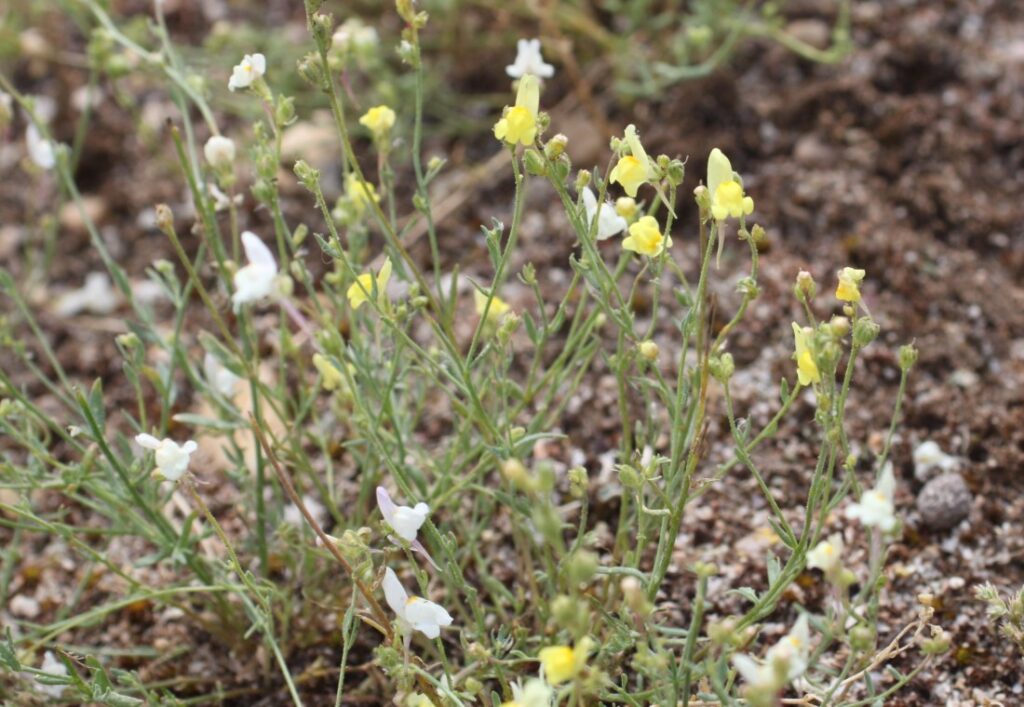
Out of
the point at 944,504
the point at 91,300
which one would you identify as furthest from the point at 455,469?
the point at 91,300

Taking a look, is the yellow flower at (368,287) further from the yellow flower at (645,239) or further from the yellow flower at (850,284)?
the yellow flower at (850,284)

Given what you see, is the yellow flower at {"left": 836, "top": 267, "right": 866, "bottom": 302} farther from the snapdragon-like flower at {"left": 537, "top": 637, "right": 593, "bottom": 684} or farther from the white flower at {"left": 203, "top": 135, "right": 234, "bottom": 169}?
the white flower at {"left": 203, "top": 135, "right": 234, "bottom": 169}

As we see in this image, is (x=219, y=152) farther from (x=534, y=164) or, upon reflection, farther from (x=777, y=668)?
(x=777, y=668)

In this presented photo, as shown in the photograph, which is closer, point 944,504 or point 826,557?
point 826,557

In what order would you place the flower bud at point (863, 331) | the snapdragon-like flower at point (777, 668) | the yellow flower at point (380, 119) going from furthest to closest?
the yellow flower at point (380, 119) < the flower bud at point (863, 331) < the snapdragon-like flower at point (777, 668)

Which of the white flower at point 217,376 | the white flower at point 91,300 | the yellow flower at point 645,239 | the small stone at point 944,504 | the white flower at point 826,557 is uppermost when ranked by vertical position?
the yellow flower at point 645,239

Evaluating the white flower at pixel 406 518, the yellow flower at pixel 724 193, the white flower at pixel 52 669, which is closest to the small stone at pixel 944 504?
the yellow flower at pixel 724 193

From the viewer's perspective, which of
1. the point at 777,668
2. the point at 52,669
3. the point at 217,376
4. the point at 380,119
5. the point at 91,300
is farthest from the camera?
the point at 91,300

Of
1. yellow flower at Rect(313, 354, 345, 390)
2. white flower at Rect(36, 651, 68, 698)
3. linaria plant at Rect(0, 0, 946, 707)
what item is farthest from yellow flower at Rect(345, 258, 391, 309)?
white flower at Rect(36, 651, 68, 698)
